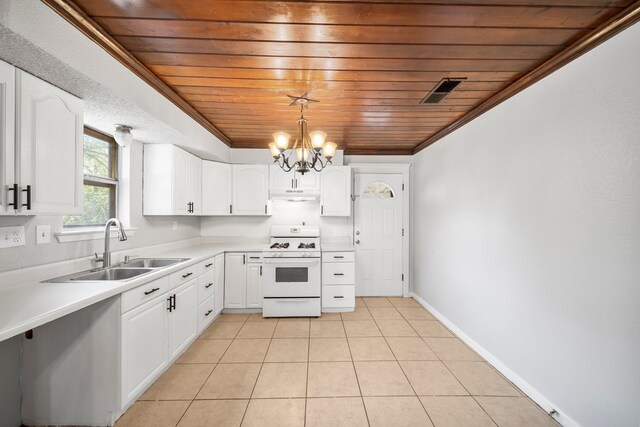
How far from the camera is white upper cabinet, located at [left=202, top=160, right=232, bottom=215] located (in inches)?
144

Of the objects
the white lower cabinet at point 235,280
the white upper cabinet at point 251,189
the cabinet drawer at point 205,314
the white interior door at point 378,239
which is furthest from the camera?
the white interior door at point 378,239

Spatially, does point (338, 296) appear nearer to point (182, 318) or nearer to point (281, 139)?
point (182, 318)

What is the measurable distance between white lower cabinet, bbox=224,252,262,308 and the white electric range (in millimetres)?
155

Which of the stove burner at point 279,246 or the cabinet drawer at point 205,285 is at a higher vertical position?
the stove burner at point 279,246

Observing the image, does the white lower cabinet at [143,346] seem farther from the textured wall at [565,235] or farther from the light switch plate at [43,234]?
the textured wall at [565,235]

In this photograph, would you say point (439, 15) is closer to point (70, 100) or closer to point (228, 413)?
point (70, 100)

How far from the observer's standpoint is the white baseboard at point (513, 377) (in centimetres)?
173

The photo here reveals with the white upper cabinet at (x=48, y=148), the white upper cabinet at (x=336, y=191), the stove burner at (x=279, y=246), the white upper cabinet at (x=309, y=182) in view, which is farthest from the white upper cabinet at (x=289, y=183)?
the white upper cabinet at (x=48, y=148)

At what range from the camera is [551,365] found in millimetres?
1813

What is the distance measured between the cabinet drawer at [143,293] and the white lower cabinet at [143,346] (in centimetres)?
4

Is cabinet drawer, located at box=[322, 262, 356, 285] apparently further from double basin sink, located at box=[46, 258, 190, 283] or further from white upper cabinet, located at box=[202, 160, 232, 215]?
double basin sink, located at box=[46, 258, 190, 283]

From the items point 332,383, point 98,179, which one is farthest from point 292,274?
point 98,179

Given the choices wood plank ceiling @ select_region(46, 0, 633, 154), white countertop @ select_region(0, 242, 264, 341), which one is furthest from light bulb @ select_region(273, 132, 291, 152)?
white countertop @ select_region(0, 242, 264, 341)

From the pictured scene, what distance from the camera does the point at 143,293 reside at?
1912 mm
